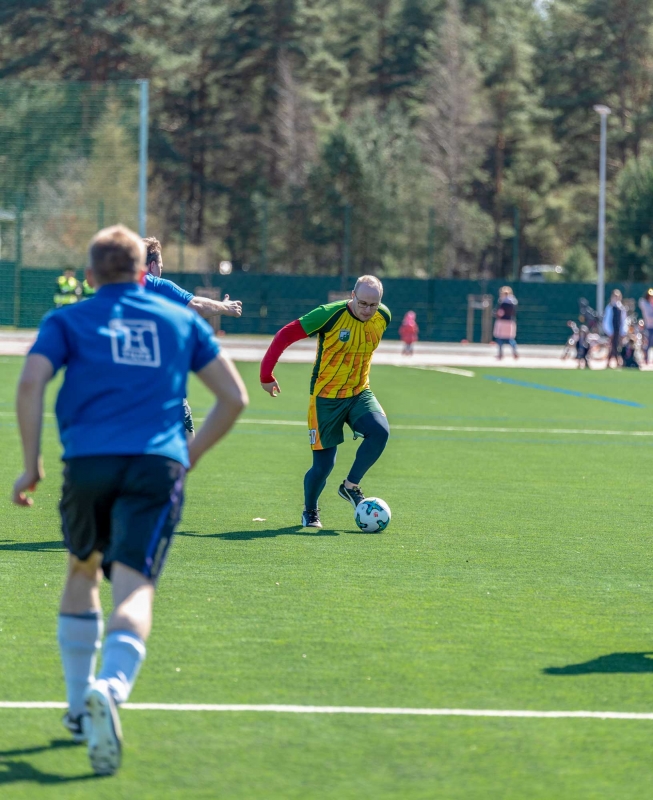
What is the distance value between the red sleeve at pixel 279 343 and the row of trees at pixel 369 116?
1988 inches

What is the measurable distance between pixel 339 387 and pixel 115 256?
17.3ft

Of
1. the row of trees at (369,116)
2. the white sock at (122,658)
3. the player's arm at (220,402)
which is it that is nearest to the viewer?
the white sock at (122,658)

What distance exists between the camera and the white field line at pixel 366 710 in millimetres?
5062

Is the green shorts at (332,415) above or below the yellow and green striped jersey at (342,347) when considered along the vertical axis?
below

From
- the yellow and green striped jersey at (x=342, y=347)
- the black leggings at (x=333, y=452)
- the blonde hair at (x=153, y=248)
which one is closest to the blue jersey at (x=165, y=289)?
the blonde hair at (x=153, y=248)

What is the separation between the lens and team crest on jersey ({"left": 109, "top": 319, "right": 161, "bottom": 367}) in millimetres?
4395

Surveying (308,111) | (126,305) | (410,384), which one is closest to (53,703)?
(126,305)

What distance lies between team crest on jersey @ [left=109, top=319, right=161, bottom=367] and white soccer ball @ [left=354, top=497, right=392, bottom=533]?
204 inches

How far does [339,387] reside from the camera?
31.7ft

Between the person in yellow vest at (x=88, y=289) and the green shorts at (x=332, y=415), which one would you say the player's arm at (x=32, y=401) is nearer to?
the person in yellow vest at (x=88, y=289)

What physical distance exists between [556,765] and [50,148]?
41.8m

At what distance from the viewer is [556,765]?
452 centimetres

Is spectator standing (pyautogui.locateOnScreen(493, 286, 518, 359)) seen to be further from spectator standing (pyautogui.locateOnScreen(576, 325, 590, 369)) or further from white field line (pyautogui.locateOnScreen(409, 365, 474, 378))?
white field line (pyautogui.locateOnScreen(409, 365, 474, 378))

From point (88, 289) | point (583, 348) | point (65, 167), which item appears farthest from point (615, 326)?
point (65, 167)
